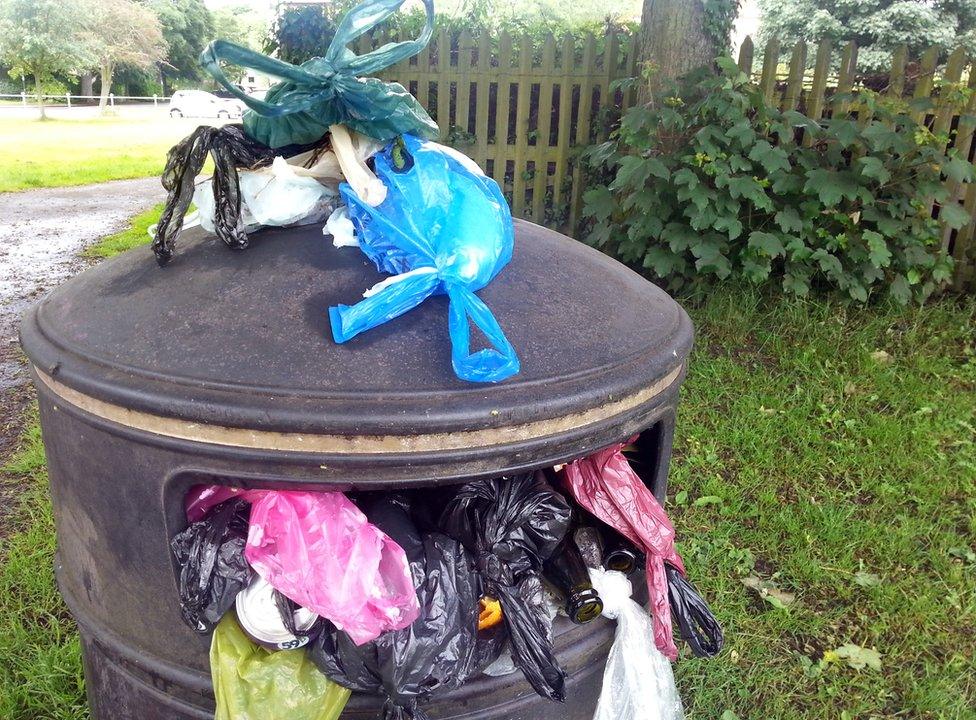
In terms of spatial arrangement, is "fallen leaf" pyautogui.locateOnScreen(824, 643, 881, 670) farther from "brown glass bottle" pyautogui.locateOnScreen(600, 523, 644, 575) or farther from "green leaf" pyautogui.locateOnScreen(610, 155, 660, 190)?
"green leaf" pyautogui.locateOnScreen(610, 155, 660, 190)

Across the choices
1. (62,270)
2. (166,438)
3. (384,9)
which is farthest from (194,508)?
(62,270)

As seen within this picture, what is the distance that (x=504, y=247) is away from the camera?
4.91 feet

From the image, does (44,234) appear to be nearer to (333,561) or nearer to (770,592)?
(770,592)

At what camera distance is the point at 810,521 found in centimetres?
284

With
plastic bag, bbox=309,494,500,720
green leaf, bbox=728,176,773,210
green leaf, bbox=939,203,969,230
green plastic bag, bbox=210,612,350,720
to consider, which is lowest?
green plastic bag, bbox=210,612,350,720

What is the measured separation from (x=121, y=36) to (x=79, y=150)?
19855 mm

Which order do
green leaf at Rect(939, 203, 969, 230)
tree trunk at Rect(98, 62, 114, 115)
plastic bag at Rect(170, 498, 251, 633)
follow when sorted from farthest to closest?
tree trunk at Rect(98, 62, 114, 115), green leaf at Rect(939, 203, 969, 230), plastic bag at Rect(170, 498, 251, 633)

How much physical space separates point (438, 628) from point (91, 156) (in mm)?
16143

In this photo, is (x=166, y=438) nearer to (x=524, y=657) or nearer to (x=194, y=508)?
(x=194, y=508)

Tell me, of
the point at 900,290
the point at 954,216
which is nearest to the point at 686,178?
the point at 900,290

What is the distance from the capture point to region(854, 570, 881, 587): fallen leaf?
8.40 ft

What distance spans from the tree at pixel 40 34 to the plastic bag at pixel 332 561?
109 ft

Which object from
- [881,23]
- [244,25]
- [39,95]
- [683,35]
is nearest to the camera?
[683,35]

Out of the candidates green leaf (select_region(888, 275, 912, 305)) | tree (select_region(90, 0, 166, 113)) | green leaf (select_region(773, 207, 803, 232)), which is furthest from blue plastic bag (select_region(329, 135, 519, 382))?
tree (select_region(90, 0, 166, 113))
